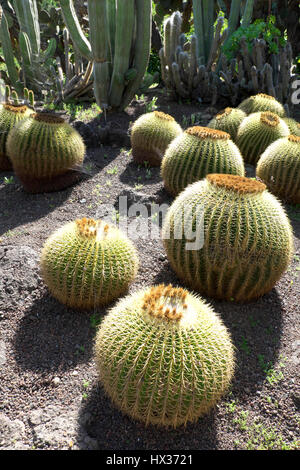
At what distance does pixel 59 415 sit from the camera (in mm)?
2580

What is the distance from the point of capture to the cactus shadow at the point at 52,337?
300cm

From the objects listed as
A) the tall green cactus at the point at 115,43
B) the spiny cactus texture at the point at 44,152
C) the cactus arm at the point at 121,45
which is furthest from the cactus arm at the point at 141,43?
the spiny cactus texture at the point at 44,152

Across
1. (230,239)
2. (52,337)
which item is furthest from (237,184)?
(52,337)

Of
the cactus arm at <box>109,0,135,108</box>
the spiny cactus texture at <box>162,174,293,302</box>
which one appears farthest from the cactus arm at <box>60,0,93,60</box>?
the spiny cactus texture at <box>162,174,293,302</box>

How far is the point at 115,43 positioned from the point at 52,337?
557cm

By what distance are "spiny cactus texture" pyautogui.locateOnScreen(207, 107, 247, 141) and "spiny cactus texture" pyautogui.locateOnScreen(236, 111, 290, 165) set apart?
0.20 meters

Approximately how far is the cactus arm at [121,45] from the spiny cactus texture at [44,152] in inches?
95.1

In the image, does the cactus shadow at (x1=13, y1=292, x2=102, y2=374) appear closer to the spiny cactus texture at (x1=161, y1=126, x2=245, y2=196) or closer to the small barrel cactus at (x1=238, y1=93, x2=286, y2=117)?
the spiny cactus texture at (x1=161, y1=126, x2=245, y2=196)

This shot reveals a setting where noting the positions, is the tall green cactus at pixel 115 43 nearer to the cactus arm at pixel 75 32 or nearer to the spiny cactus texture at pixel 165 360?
the cactus arm at pixel 75 32

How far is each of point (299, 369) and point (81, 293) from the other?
5.48 feet

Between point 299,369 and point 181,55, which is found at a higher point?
point 181,55

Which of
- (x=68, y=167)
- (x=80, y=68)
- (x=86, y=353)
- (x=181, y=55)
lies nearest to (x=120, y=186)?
(x=68, y=167)

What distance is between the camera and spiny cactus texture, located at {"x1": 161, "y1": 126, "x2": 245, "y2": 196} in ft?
14.9

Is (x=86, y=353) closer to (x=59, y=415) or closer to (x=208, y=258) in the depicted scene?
(x=59, y=415)
